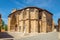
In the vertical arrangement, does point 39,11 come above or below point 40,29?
above

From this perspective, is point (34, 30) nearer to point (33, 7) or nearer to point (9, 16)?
point (33, 7)

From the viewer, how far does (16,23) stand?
61938 millimetres

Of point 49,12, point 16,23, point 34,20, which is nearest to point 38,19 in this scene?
point 34,20

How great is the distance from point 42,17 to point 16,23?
11633 mm

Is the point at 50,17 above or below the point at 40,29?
above

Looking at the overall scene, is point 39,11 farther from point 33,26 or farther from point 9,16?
point 9,16

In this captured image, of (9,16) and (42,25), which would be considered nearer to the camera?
(42,25)

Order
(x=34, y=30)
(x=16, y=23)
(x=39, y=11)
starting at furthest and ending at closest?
(x=16, y=23) < (x=39, y=11) < (x=34, y=30)

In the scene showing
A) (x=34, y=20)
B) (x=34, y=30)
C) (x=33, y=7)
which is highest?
(x=33, y=7)

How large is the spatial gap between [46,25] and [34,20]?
483 cm

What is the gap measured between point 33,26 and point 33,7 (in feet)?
22.8

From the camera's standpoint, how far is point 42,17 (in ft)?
185

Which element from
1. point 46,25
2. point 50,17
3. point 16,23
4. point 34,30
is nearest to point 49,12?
point 50,17

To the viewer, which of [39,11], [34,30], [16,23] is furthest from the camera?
[16,23]
